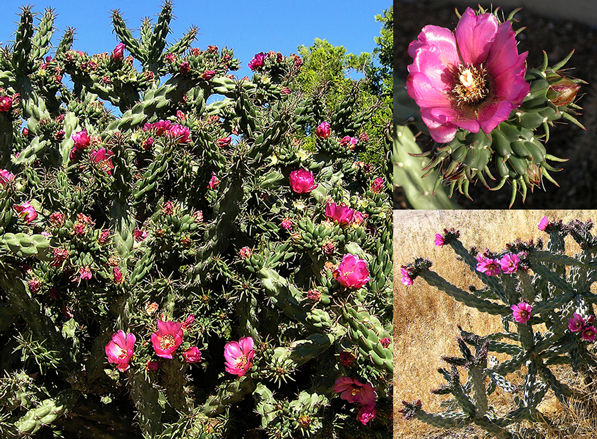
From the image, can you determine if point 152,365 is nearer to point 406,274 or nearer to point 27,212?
point 27,212

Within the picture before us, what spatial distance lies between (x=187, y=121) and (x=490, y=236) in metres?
2.06

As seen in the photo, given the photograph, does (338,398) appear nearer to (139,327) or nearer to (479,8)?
(139,327)

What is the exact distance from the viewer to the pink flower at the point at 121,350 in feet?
10.1

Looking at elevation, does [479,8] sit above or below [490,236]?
below

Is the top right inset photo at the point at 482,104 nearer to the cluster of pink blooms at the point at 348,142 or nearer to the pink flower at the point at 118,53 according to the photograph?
the cluster of pink blooms at the point at 348,142

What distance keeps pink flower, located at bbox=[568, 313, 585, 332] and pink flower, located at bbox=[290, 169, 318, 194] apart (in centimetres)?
145

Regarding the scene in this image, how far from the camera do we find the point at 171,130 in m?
3.78

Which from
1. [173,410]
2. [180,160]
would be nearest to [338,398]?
[173,410]

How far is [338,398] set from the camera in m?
3.63

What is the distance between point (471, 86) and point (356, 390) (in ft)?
8.18

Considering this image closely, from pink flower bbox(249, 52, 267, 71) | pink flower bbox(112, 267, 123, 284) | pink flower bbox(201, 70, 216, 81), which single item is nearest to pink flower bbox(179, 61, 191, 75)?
pink flower bbox(201, 70, 216, 81)

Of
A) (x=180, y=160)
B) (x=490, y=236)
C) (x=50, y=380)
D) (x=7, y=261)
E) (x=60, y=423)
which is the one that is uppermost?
(x=180, y=160)

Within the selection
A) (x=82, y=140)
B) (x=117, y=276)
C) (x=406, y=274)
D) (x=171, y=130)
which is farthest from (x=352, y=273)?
(x=82, y=140)

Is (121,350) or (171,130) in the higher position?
(171,130)
